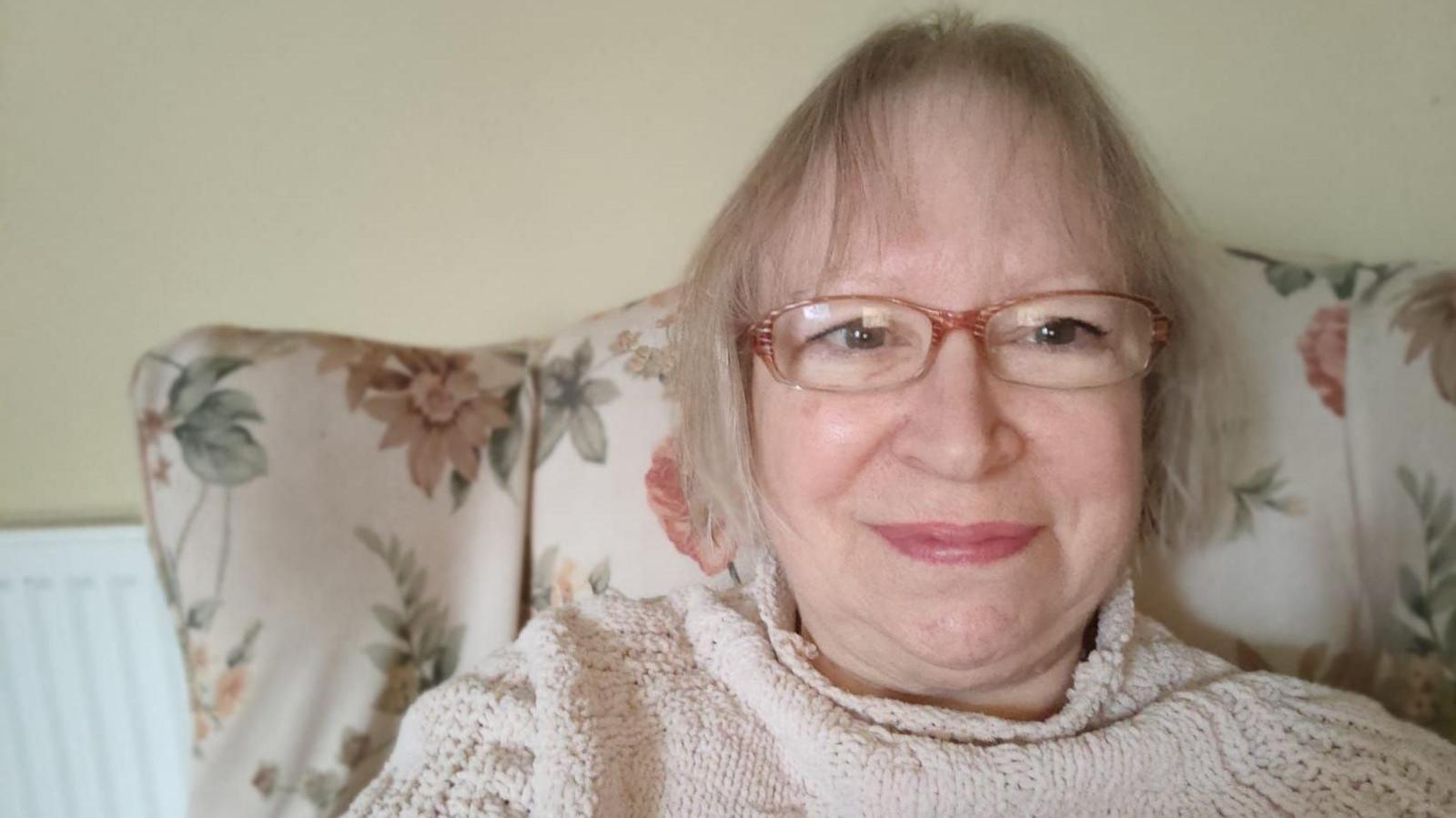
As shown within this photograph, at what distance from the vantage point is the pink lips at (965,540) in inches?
21.3

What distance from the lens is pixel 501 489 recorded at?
817 millimetres

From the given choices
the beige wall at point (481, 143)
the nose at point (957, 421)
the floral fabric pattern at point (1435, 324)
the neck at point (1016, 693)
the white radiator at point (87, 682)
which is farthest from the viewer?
the white radiator at point (87, 682)

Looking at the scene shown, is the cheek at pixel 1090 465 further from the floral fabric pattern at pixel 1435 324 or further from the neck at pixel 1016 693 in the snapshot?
the floral fabric pattern at pixel 1435 324

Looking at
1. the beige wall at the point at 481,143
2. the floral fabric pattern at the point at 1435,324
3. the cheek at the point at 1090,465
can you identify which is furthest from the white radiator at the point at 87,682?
the floral fabric pattern at the point at 1435,324

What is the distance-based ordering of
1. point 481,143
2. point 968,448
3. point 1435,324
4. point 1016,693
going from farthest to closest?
point 481,143 → point 1435,324 → point 1016,693 → point 968,448

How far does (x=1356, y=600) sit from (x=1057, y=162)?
568 mm

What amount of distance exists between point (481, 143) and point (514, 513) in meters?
0.53

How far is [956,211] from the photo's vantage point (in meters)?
0.54

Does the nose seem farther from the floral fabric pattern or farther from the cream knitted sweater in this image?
the floral fabric pattern

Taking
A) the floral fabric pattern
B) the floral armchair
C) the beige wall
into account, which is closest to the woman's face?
the floral armchair

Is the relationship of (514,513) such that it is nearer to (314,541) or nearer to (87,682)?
(314,541)

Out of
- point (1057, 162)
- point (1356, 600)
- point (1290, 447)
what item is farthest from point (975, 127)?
point (1356, 600)

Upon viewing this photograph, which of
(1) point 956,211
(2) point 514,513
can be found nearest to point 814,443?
(1) point 956,211

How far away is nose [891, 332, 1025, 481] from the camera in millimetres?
519
